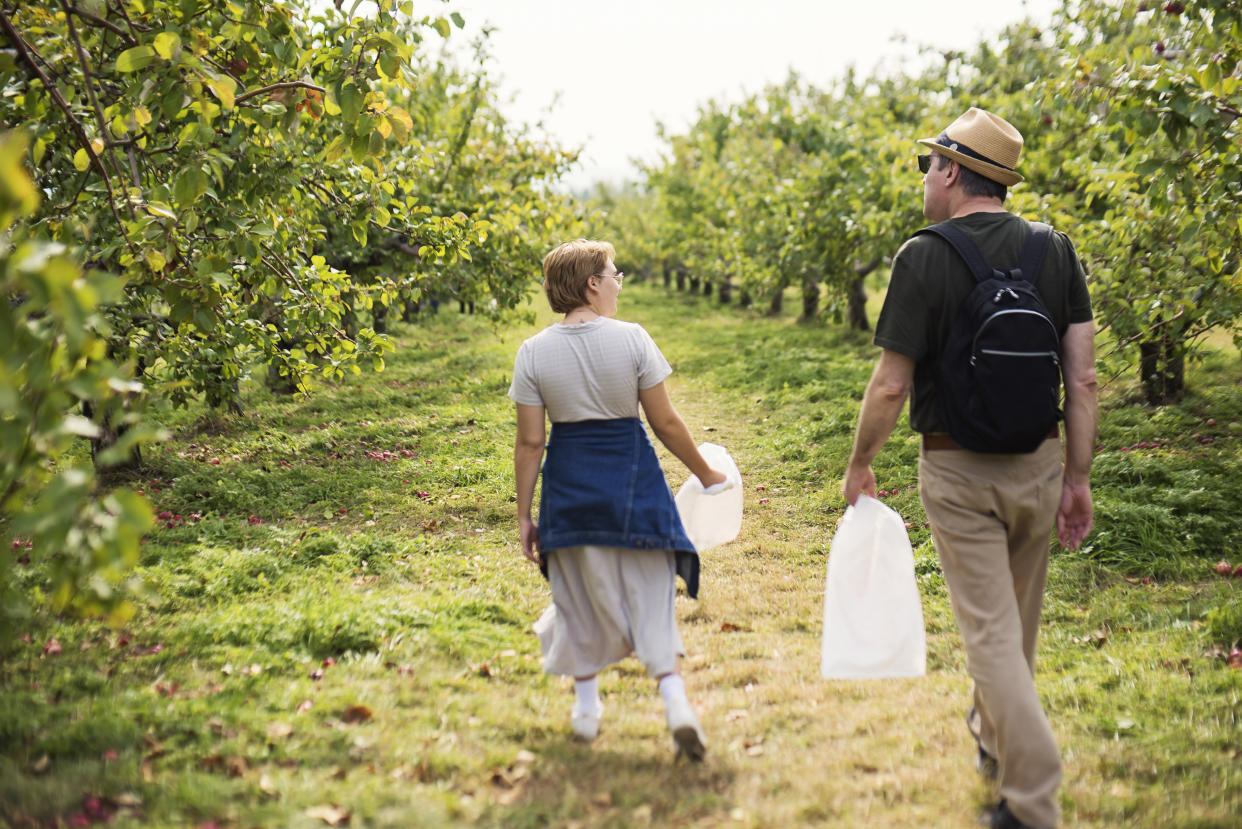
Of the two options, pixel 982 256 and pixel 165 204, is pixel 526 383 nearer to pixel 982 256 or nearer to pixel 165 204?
pixel 982 256

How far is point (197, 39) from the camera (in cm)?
448

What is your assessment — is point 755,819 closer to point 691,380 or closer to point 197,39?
point 197,39

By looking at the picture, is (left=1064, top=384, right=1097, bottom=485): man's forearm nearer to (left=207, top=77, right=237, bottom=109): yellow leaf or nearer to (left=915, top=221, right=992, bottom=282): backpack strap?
(left=915, top=221, right=992, bottom=282): backpack strap

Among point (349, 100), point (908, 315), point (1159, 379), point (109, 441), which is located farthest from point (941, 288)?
point (1159, 379)

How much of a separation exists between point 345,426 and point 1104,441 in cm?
849

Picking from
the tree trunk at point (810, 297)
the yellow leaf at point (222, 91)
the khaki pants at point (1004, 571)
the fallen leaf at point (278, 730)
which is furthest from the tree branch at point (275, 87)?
the tree trunk at point (810, 297)

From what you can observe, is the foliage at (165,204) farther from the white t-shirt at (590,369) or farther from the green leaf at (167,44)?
the white t-shirt at (590,369)

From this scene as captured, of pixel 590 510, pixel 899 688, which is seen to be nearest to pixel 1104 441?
pixel 899 688

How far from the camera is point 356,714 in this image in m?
4.01

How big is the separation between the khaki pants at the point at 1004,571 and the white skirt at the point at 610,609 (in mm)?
1123

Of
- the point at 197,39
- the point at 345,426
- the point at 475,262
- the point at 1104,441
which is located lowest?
the point at 345,426

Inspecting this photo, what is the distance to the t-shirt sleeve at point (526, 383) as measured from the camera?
12.5 feet

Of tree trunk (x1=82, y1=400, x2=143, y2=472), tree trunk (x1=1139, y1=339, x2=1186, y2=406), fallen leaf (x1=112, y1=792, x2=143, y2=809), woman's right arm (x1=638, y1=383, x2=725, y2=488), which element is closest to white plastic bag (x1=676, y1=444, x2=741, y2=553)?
woman's right arm (x1=638, y1=383, x2=725, y2=488)

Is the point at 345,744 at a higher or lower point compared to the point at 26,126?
lower
